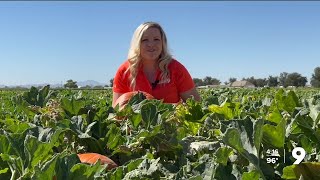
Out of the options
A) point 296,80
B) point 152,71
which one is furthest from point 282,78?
point 152,71

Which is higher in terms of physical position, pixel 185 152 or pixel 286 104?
pixel 286 104

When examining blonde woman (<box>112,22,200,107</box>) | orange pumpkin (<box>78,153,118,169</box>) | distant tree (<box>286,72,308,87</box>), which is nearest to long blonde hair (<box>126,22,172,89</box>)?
blonde woman (<box>112,22,200,107</box>)

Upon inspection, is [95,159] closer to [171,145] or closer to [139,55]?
[171,145]

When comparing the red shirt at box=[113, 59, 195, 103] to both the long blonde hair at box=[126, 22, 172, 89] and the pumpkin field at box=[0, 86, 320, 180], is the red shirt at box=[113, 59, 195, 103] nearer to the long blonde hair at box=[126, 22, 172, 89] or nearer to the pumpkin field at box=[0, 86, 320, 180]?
the long blonde hair at box=[126, 22, 172, 89]

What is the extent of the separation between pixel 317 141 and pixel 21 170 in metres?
0.85

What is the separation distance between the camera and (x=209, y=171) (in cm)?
108

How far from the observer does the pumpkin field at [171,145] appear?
1.06 meters

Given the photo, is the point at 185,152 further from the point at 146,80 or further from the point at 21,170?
the point at 146,80

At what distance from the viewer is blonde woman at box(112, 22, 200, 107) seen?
5.14 meters

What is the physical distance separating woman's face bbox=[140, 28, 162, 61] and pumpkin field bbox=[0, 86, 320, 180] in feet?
9.18

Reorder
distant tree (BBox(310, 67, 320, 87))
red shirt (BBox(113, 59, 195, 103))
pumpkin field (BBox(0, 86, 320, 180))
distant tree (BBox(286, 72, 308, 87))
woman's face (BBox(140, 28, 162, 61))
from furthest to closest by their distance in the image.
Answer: distant tree (BBox(286, 72, 308, 87)) < distant tree (BBox(310, 67, 320, 87)) < woman's face (BBox(140, 28, 162, 61)) < red shirt (BBox(113, 59, 195, 103)) < pumpkin field (BBox(0, 86, 320, 180))

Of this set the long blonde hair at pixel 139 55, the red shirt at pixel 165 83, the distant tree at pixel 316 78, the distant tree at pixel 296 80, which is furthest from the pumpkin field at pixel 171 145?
the distant tree at pixel 296 80

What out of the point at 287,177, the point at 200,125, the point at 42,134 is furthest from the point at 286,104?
the point at 42,134

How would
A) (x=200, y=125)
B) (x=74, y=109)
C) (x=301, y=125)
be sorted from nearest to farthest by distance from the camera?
(x=301, y=125)
(x=200, y=125)
(x=74, y=109)
